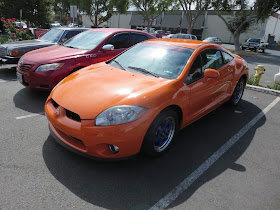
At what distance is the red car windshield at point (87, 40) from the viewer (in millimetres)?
5587

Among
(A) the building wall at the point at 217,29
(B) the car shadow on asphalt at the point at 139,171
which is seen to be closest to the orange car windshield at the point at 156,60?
(B) the car shadow on asphalt at the point at 139,171

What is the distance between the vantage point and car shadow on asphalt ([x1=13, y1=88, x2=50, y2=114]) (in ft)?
14.5

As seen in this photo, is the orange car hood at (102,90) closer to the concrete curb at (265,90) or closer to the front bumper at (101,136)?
the front bumper at (101,136)

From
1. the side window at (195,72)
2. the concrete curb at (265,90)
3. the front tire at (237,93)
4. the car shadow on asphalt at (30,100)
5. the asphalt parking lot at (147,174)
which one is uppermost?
the side window at (195,72)

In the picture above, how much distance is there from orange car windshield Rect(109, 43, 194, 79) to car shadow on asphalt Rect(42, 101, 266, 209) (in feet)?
3.78

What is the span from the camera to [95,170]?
274 centimetres

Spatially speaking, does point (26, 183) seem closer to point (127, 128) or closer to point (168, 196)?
point (127, 128)

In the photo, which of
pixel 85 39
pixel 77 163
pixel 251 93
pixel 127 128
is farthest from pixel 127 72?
pixel 251 93

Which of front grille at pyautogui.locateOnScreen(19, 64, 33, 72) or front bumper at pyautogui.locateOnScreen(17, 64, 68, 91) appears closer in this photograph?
front bumper at pyautogui.locateOnScreen(17, 64, 68, 91)

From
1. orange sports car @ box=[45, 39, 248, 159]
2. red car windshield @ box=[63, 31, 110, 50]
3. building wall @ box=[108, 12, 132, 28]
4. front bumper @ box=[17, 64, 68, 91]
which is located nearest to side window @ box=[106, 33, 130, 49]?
red car windshield @ box=[63, 31, 110, 50]

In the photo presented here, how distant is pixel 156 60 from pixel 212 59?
3.68 feet

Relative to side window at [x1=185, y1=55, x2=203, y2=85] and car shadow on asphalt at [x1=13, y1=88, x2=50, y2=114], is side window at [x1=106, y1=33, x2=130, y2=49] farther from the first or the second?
side window at [x1=185, y1=55, x2=203, y2=85]

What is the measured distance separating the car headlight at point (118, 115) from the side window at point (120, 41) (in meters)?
3.54

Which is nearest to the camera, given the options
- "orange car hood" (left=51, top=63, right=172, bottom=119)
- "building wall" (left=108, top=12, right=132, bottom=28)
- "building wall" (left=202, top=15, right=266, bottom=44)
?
"orange car hood" (left=51, top=63, right=172, bottom=119)
